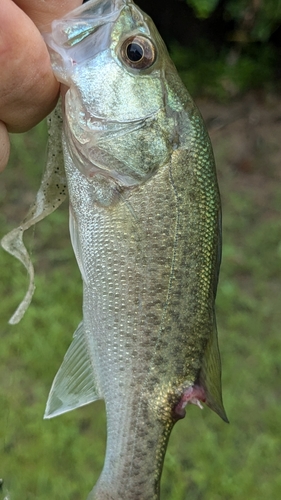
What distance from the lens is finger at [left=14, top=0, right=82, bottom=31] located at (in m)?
0.89

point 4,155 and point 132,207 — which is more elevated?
point 4,155

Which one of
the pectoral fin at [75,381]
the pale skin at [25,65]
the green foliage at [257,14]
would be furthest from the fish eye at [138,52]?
the green foliage at [257,14]

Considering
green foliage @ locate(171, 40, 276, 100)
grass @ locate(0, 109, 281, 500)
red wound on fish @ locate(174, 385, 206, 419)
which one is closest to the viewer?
red wound on fish @ locate(174, 385, 206, 419)

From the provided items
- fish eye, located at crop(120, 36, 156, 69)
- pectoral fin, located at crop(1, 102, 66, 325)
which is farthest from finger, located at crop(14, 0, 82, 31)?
pectoral fin, located at crop(1, 102, 66, 325)

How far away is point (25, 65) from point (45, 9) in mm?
146

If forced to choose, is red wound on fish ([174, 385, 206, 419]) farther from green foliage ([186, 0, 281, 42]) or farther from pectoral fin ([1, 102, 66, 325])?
green foliage ([186, 0, 281, 42])

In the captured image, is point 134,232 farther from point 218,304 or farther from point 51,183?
point 218,304

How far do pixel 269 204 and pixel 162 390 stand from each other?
2141 mm

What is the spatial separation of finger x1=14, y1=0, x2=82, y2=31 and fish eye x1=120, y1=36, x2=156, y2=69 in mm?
136

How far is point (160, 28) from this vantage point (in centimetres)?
318

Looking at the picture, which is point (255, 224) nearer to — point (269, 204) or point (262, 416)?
point (269, 204)

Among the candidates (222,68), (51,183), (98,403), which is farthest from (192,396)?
(222,68)

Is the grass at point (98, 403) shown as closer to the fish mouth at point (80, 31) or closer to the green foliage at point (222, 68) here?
the green foliage at point (222, 68)

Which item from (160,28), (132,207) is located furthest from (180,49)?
(132,207)
